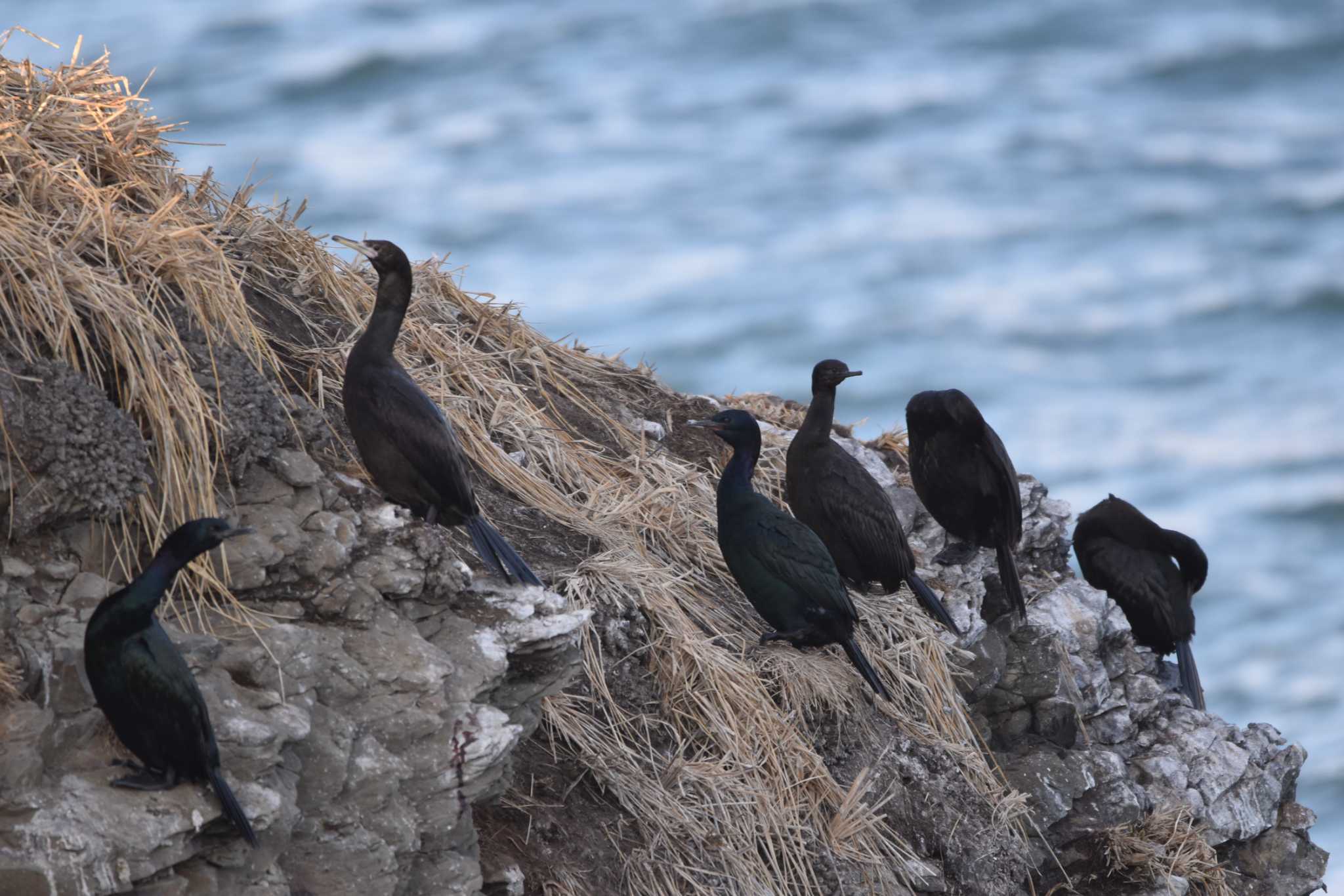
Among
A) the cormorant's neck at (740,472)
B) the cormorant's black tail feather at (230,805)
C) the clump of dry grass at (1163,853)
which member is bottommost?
the clump of dry grass at (1163,853)

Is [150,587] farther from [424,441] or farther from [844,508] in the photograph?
[844,508]

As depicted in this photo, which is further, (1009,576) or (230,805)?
(1009,576)

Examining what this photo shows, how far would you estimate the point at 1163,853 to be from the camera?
529 cm

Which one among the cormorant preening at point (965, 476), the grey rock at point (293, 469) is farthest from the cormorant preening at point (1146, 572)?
the grey rock at point (293, 469)

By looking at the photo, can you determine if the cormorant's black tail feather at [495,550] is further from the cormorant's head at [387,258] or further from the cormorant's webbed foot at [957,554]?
the cormorant's webbed foot at [957,554]

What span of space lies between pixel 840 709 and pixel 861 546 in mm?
815

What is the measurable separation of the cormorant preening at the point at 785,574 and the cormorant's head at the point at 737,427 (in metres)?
0.15

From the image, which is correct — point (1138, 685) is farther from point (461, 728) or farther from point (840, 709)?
point (461, 728)

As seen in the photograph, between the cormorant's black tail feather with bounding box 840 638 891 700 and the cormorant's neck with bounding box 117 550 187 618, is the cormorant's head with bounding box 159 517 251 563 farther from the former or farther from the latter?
the cormorant's black tail feather with bounding box 840 638 891 700

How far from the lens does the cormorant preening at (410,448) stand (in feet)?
14.5

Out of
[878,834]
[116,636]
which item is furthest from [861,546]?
[116,636]

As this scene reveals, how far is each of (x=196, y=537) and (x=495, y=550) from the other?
44.6 inches

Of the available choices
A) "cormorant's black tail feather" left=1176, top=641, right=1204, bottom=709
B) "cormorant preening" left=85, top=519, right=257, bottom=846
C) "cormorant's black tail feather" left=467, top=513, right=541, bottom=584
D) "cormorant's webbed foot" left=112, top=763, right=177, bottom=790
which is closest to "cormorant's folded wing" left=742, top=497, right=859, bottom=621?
"cormorant's black tail feather" left=467, top=513, right=541, bottom=584

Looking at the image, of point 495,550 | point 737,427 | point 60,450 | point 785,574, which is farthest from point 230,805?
point 737,427
